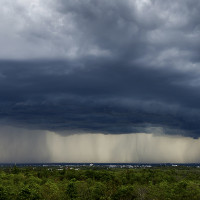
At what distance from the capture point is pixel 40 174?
17462cm

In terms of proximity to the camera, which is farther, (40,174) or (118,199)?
(40,174)

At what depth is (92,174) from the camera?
16575 cm

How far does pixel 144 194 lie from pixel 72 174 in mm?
94678

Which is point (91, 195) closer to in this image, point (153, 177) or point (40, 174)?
point (153, 177)

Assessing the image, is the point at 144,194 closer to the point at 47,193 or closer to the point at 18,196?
the point at 47,193

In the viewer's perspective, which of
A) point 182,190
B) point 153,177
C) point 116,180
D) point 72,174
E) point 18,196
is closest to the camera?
point 18,196

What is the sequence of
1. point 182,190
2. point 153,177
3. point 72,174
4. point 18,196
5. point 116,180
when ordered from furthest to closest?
1. point 72,174
2. point 153,177
3. point 116,180
4. point 182,190
5. point 18,196

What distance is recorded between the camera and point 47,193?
277ft

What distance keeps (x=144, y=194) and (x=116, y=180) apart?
2522 inches

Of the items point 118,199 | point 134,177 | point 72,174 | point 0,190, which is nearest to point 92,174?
point 72,174

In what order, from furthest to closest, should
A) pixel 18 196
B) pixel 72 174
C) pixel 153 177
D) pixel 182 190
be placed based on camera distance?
pixel 72 174 < pixel 153 177 < pixel 182 190 < pixel 18 196

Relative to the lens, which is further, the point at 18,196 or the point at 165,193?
the point at 165,193

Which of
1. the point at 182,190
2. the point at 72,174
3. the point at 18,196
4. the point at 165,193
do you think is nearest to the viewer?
the point at 18,196

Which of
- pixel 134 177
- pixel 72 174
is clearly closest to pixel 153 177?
pixel 134 177
